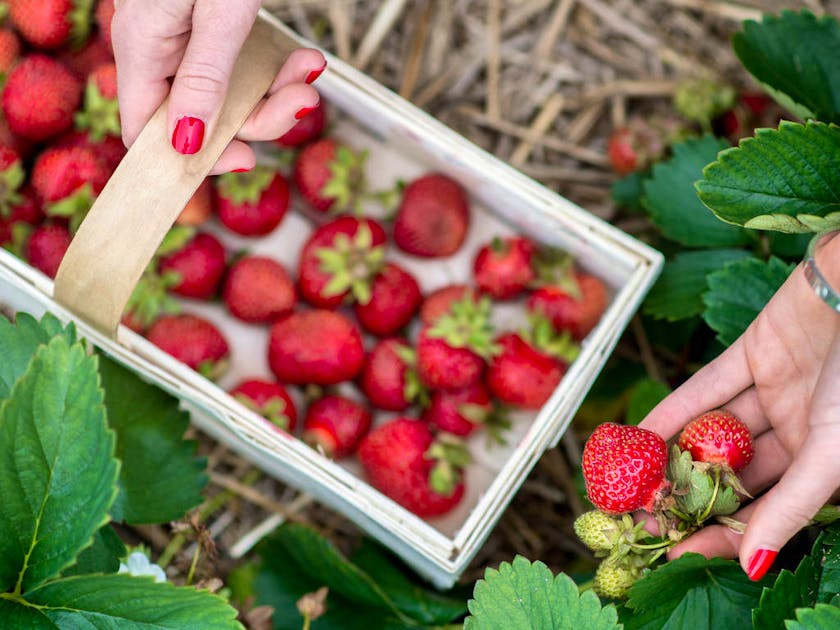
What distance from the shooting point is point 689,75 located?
1.55 m

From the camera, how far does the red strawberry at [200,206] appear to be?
4.38 ft

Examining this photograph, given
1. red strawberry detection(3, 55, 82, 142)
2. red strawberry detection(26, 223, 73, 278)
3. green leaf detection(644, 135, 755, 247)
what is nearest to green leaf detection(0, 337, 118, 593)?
red strawberry detection(26, 223, 73, 278)

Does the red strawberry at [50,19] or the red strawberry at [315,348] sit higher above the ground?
the red strawberry at [50,19]

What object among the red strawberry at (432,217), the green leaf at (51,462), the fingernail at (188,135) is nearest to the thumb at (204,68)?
the fingernail at (188,135)

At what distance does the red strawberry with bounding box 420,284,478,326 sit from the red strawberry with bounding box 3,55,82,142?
0.58 metres

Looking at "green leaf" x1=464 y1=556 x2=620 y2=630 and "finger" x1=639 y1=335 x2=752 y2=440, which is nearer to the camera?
"green leaf" x1=464 y1=556 x2=620 y2=630

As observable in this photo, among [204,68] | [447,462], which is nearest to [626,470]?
[447,462]

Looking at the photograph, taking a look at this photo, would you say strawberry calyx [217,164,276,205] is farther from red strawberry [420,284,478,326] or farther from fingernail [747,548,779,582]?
fingernail [747,548,779,582]

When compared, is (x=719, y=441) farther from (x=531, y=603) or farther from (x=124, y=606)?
(x=124, y=606)

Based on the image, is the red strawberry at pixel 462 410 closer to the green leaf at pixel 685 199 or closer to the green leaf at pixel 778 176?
the green leaf at pixel 685 199

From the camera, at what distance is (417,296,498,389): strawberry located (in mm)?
1291

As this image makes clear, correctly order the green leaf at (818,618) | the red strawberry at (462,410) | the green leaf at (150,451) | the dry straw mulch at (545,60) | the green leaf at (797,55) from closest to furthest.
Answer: the green leaf at (818,618), the green leaf at (150,451), the green leaf at (797,55), the red strawberry at (462,410), the dry straw mulch at (545,60)

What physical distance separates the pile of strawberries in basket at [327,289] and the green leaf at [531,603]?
0.37 m

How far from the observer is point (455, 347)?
1296 mm
